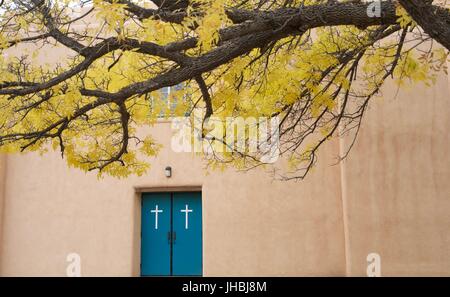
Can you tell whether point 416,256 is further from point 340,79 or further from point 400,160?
point 340,79

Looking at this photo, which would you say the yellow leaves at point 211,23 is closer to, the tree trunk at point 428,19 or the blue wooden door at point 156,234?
the tree trunk at point 428,19

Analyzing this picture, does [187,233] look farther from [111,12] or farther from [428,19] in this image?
[428,19]

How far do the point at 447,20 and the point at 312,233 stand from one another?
5.90 metres

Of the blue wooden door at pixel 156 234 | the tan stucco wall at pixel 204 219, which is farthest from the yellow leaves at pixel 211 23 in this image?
the blue wooden door at pixel 156 234

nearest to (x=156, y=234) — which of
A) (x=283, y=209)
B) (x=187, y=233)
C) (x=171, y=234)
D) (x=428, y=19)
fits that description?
(x=171, y=234)

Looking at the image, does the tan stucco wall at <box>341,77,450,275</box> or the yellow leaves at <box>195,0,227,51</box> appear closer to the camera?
the yellow leaves at <box>195,0,227,51</box>

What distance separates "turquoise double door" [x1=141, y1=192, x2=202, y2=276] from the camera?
10.8 meters

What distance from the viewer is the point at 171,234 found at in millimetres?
10953

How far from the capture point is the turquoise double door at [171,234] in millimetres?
10844

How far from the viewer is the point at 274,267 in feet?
33.7

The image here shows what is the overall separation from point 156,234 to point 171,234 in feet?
0.97

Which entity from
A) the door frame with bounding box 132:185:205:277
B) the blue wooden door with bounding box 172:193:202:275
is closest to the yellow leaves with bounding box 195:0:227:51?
the door frame with bounding box 132:185:205:277

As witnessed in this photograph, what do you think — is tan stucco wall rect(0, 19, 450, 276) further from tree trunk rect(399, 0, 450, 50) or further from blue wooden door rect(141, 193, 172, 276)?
tree trunk rect(399, 0, 450, 50)
